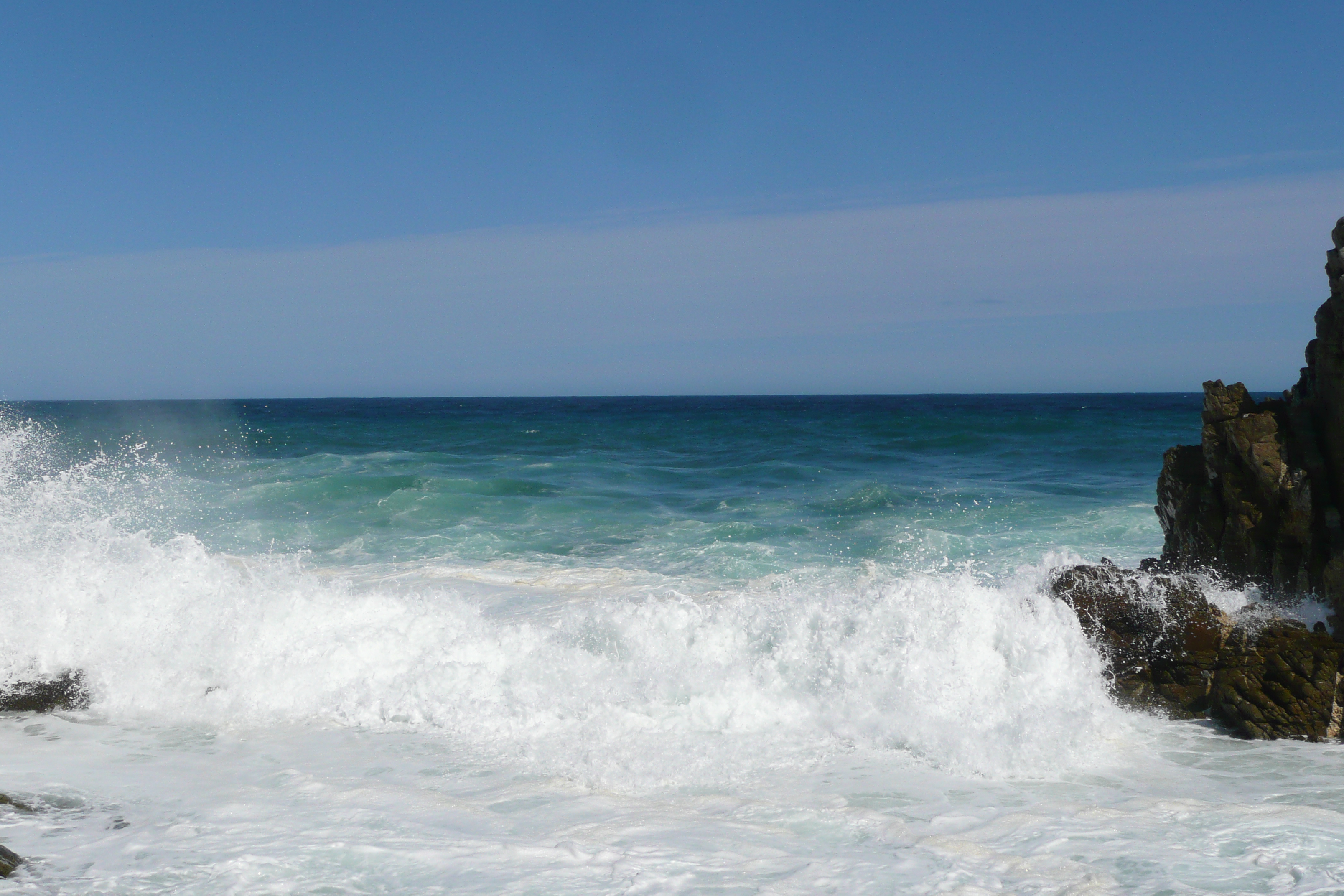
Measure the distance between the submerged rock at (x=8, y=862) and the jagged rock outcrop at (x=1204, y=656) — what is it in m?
5.93

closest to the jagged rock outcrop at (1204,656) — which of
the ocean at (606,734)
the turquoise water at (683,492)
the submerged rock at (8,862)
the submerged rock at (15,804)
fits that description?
the ocean at (606,734)

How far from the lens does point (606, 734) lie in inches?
226

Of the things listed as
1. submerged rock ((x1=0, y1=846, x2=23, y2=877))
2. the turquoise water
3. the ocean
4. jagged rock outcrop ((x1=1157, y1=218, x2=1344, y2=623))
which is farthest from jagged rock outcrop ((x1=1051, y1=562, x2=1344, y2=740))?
submerged rock ((x1=0, y1=846, x2=23, y2=877))

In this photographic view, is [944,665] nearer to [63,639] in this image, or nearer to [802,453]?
[63,639]

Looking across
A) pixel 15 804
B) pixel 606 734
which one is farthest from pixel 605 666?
pixel 15 804

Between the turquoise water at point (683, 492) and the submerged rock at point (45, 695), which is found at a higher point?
the turquoise water at point (683, 492)

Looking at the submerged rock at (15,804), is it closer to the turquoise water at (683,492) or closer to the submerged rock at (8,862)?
the submerged rock at (8,862)

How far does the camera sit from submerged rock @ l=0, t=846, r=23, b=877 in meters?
3.70

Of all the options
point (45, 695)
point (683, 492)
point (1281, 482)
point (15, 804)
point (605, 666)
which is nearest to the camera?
point (15, 804)

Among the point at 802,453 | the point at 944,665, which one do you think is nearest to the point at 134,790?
the point at 944,665

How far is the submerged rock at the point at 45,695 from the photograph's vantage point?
→ 236 inches

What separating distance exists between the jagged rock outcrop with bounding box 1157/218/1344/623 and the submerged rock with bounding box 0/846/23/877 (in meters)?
6.96

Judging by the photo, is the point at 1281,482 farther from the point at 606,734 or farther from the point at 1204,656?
the point at 606,734

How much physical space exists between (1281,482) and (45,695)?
809cm
